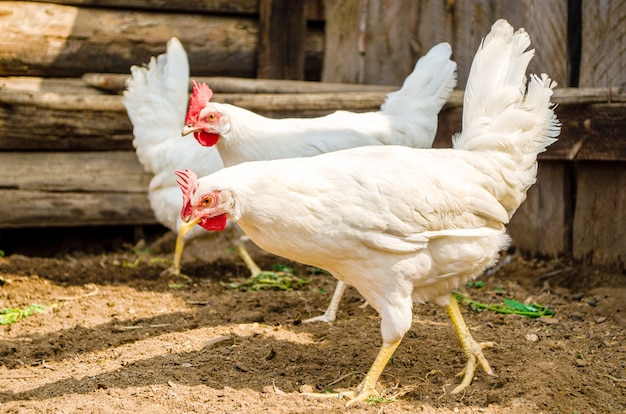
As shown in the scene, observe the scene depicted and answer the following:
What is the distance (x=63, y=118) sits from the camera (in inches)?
263

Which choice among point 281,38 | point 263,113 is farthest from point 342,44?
point 263,113

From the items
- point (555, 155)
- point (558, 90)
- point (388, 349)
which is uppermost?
point (558, 90)

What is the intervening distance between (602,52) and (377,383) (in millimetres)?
3104

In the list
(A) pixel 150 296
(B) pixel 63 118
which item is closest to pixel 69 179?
(B) pixel 63 118

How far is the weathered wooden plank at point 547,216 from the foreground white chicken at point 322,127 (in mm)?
1124

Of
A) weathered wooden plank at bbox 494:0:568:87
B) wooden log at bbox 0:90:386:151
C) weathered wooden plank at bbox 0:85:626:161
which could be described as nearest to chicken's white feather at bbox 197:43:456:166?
weathered wooden plank at bbox 0:85:626:161

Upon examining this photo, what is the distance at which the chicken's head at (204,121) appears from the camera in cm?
509

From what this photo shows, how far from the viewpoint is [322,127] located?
5.25 metres

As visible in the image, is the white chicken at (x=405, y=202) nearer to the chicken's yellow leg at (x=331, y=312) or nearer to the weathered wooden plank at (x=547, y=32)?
the chicken's yellow leg at (x=331, y=312)

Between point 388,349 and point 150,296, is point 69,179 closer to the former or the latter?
point 150,296

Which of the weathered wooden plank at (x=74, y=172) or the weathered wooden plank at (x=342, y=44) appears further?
the weathered wooden plank at (x=342, y=44)

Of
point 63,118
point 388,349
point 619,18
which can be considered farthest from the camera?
point 63,118

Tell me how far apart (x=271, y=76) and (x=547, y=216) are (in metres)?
→ 2.91

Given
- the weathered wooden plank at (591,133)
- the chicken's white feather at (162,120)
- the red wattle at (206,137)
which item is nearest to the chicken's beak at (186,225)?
the red wattle at (206,137)
